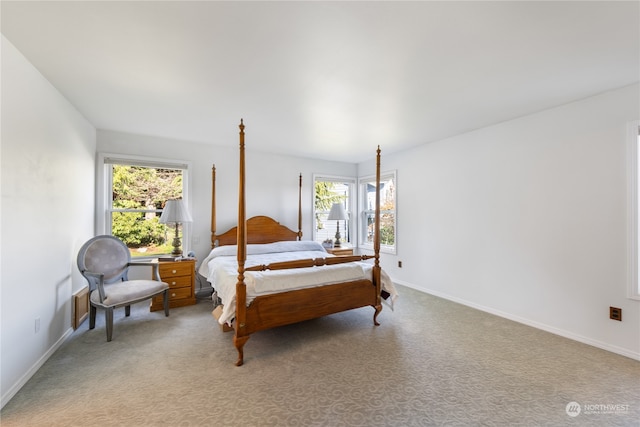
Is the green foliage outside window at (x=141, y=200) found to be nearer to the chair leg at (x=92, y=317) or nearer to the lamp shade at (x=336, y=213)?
the chair leg at (x=92, y=317)

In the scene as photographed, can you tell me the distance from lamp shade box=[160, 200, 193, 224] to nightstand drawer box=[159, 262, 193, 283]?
0.57 meters

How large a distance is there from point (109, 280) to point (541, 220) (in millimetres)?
4857

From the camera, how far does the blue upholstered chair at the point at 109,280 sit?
2619 millimetres

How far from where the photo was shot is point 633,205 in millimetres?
2340

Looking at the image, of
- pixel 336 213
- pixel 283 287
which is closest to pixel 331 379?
pixel 283 287

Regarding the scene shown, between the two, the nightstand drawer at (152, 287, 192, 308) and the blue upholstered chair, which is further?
the nightstand drawer at (152, 287, 192, 308)

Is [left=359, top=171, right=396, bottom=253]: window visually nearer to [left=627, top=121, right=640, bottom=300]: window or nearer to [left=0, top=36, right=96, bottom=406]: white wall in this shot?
[left=627, top=121, right=640, bottom=300]: window

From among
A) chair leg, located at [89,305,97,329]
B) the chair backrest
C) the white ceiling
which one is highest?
the white ceiling

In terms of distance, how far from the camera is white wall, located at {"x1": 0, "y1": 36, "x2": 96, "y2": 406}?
177 cm

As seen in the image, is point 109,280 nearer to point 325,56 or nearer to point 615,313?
point 325,56

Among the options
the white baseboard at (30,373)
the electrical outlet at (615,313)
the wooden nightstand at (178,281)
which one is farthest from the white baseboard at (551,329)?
the white baseboard at (30,373)

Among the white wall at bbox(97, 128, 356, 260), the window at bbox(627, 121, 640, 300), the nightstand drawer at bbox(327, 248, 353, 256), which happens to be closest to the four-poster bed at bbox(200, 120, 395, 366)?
the white wall at bbox(97, 128, 356, 260)

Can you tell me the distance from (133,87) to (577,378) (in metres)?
4.36

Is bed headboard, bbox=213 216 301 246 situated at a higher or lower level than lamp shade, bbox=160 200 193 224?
lower
